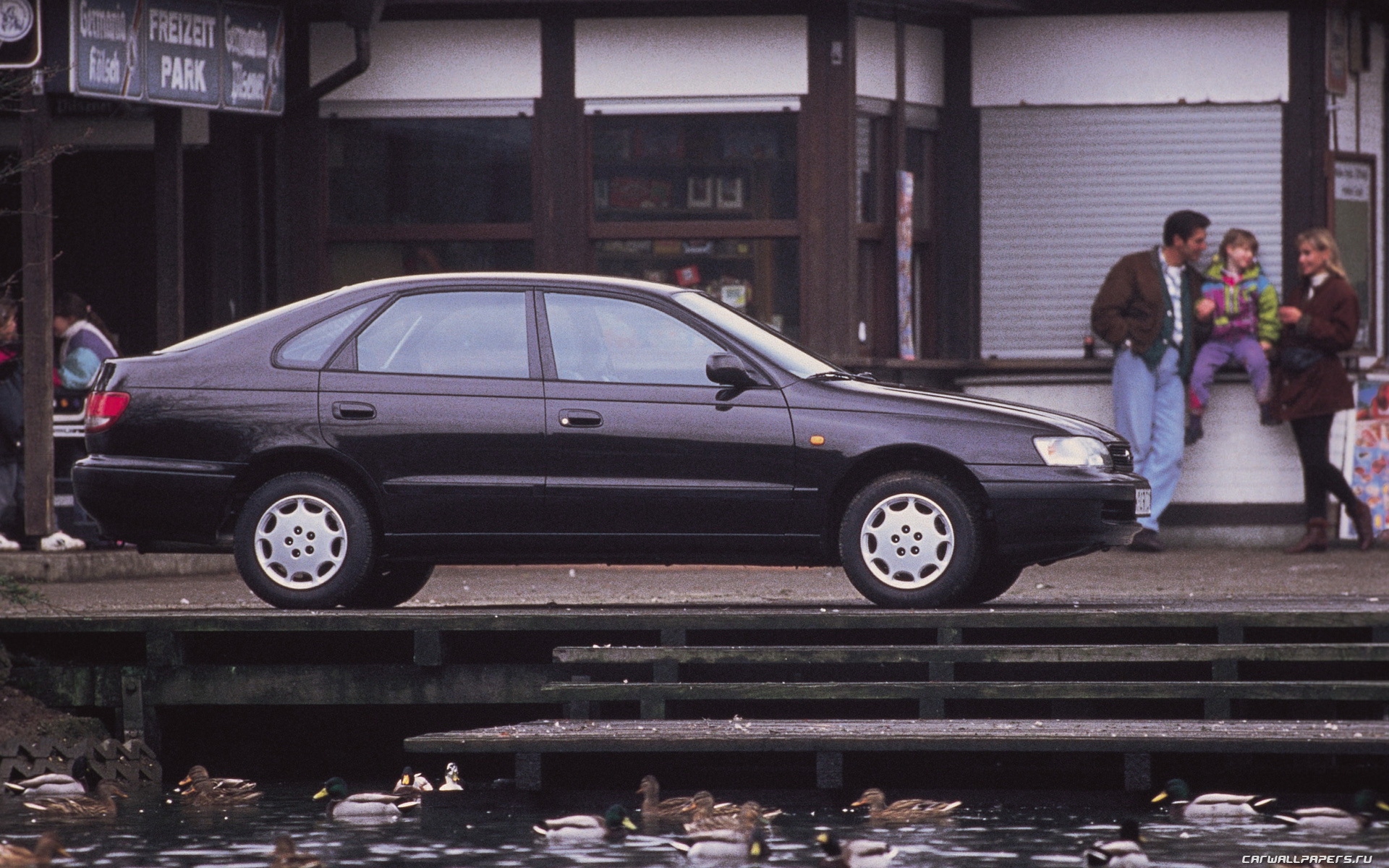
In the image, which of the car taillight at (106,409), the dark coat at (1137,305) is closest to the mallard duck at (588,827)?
the car taillight at (106,409)

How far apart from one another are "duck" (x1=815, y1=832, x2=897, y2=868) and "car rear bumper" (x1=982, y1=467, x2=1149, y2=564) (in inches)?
119

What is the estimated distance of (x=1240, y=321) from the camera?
17.6 meters

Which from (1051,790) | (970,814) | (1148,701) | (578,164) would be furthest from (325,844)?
(578,164)

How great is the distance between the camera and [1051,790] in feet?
35.7

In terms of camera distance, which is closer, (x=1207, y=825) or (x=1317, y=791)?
(x=1207, y=825)

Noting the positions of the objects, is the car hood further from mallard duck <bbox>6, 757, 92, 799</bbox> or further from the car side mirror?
mallard duck <bbox>6, 757, 92, 799</bbox>

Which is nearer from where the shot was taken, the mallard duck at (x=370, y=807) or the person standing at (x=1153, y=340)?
the mallard duck at (x=370, y=807)

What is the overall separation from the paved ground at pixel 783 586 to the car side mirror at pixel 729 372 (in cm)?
166

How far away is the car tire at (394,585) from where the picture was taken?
12.2 meters

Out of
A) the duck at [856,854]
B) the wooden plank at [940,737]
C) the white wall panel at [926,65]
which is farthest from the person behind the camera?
the white wall panel at [926,65]

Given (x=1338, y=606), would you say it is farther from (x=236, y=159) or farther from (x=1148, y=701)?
(x=236, y=159)

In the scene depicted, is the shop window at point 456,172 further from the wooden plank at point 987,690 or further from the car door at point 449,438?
the wooden plank at point 987,690

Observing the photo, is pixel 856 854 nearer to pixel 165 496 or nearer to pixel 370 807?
pixel 370 807

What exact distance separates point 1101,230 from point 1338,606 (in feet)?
24.2
